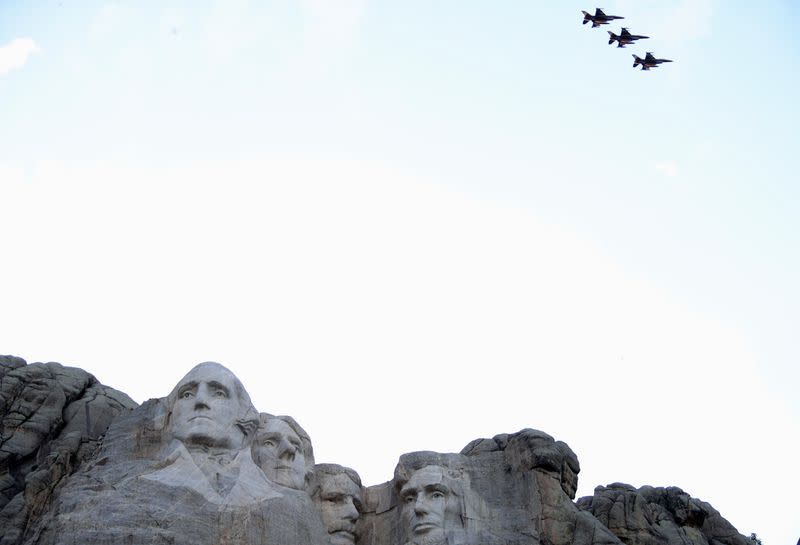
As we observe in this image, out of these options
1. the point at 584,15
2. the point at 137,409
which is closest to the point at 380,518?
the point at 137,409

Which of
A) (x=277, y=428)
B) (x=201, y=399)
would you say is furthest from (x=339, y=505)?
(x=201, y=399)

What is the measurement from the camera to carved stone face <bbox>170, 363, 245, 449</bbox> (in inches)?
730

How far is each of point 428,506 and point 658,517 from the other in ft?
13.5

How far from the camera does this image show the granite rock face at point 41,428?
18109 millimetres

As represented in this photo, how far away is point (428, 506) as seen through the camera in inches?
751

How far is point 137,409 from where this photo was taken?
19703 mm

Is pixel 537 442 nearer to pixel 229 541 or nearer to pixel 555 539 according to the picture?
pixel 555 539

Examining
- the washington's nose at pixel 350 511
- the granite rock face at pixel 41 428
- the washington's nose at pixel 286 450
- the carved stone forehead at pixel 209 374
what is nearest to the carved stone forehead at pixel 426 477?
the washington's nose at pixel 350 511

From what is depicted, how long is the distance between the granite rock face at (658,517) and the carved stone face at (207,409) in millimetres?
6099

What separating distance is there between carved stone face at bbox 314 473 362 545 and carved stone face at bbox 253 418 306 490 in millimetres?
519

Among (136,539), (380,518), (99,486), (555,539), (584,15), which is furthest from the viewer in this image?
(584,15)

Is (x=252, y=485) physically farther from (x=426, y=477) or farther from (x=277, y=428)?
(x=426, y=477)

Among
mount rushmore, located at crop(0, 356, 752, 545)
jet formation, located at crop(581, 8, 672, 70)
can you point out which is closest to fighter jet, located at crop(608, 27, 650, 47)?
jet formation, located at crop(581, 8, 672, 70)

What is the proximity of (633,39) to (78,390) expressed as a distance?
11.6 m
